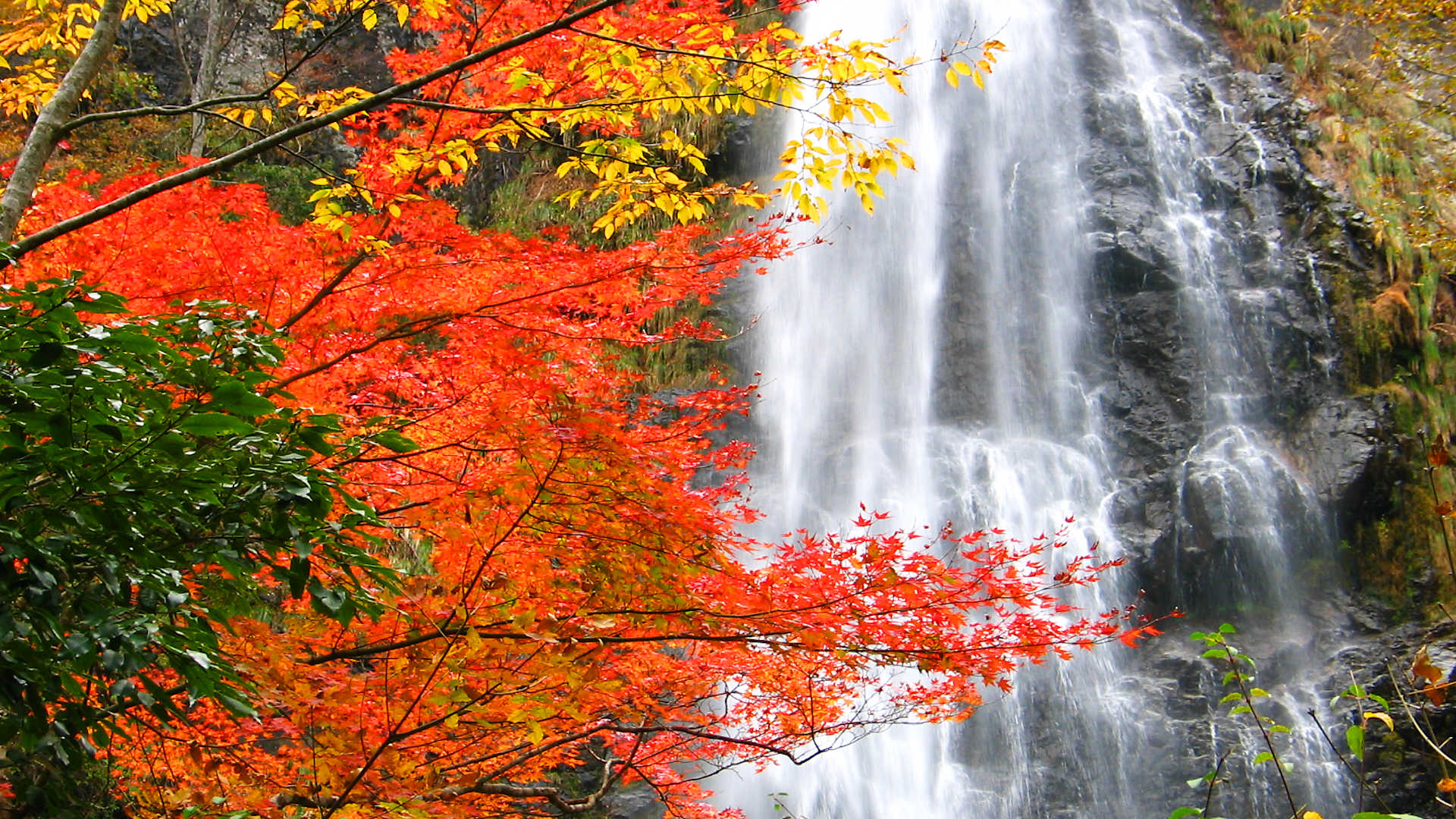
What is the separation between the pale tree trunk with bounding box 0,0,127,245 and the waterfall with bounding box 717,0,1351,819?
992 cm

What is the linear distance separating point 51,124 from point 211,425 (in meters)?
2.59

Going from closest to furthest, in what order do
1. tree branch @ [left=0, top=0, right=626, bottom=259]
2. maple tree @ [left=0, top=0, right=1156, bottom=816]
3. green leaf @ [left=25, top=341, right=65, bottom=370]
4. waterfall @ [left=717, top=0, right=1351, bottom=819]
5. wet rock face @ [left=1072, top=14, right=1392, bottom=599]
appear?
green leaf @ [left=25, top=341, right=65, bottom=370] < maple tree @ [left=0, top=0, right=1156, bottom=816] < tree branch @ [left=0, top=0, right=626, bottom=259] < waterfall @ [left=717, top=0, right=1351, bottom=819] < wet rock face @ [left=1072, top=14, right=1392, bottom=599]

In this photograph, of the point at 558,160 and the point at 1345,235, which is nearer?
the point at 1345,235

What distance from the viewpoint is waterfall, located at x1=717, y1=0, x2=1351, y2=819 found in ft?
37.9

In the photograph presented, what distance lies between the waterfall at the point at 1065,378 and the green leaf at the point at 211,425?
10.5 m

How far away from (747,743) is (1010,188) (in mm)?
14205

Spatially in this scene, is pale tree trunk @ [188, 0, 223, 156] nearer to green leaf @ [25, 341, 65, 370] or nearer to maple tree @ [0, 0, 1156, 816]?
maple tree @ [0, 0, 1156, 816]

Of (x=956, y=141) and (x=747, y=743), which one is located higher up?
(x=956, y=141)

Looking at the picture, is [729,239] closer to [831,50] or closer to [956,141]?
[831,50]

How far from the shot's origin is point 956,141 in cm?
1742

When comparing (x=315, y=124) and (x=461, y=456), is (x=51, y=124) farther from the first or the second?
(x=461, y=456)

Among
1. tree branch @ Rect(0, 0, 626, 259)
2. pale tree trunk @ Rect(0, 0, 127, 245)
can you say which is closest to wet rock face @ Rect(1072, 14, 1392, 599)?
tree branch @ Rect(0, 0, 626, 259)

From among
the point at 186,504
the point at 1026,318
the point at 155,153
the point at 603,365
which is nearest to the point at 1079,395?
the point at 1026,318

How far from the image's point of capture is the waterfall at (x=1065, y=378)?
1156 cm
